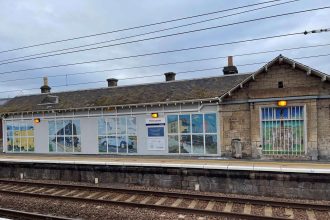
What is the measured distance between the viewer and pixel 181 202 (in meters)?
10.8

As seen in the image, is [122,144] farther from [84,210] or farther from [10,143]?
[10,143]

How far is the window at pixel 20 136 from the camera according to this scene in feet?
80.9

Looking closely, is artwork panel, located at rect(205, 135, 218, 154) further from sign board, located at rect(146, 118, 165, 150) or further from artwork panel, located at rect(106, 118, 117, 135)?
artwork panel, located at rect(106, 118, 117, 135)

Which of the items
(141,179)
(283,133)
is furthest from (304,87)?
(141,179)

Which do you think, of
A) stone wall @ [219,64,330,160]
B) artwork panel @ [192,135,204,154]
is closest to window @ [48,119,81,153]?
artwork panel @ [192,135,204,154]

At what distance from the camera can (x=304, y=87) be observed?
617 inches

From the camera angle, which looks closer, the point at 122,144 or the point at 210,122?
the point at 210,122

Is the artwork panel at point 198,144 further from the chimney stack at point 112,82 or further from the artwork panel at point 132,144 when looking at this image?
the chimney stack at point 112,82

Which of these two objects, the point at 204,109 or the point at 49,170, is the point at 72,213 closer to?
the point at 49,170

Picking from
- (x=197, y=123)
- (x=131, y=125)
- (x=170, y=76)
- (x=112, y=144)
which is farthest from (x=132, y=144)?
(x=170, y=76)

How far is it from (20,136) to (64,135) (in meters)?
4.83

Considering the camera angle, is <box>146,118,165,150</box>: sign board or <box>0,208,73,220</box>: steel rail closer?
<box>0,208,73,220</box>: steel rail

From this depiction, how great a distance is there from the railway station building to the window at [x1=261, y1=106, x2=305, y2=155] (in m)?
0.05

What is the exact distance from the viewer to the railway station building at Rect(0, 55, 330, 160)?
1577 centimetres
